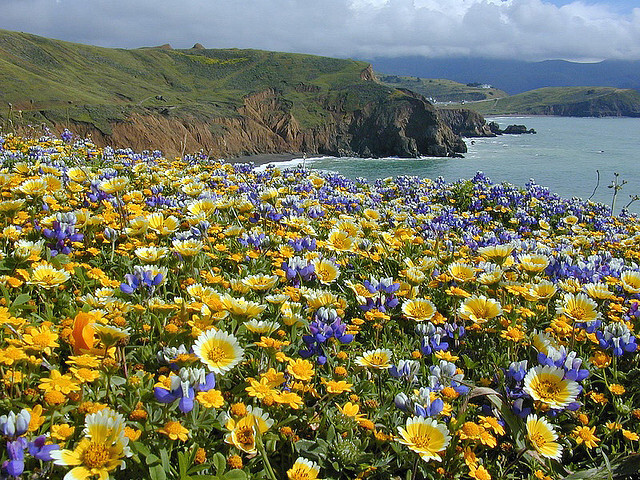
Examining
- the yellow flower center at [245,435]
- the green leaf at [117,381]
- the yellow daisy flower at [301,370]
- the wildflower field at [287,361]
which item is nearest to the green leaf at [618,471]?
the wildflower field at [287,361]

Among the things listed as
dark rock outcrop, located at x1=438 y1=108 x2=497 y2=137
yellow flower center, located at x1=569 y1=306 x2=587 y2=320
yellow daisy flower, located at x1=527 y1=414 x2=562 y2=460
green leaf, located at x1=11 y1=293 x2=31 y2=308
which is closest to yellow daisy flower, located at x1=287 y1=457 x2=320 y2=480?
yellow daisy flower, located at x1=527 y1=414 x2=562 y2=460

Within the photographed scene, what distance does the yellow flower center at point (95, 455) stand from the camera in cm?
165

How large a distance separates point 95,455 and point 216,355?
0.60 metres

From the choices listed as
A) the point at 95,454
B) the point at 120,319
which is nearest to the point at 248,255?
the point at 120,319

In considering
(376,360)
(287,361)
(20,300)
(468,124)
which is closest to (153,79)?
(468,124)

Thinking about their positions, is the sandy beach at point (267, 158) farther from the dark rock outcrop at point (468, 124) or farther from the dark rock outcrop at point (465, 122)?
the dark rock outcrop at point (465, 122)

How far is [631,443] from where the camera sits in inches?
100

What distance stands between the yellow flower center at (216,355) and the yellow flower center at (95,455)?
1.76 ft

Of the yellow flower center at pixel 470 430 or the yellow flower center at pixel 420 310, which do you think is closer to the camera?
the yellow flower center at pixel 470 430

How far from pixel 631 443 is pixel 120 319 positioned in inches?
107

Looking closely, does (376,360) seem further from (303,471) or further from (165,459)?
(165,459)

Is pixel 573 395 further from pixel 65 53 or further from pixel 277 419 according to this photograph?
pixel 65 53

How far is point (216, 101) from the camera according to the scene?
89.2 m

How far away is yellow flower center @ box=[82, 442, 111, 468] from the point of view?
165cm
